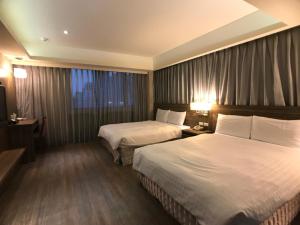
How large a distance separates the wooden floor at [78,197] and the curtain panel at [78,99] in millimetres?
1600

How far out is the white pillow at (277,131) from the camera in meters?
2.31

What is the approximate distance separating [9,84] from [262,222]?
5.04 metres

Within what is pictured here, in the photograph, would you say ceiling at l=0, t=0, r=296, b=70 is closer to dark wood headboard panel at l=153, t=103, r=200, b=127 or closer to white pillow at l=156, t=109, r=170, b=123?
dark wood headboard panel at l=153, t=103, r=200, b=127

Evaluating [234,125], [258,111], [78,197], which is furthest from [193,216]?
[258,111]

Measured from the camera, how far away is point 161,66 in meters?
5.27

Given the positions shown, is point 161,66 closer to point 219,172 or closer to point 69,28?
point 69,28

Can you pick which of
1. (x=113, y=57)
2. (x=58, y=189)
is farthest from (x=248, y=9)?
(x=58, y=189)

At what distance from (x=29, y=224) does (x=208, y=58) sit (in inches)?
166

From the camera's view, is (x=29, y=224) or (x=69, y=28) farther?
(x=69, y=28)

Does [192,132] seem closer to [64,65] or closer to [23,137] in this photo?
[23,137]

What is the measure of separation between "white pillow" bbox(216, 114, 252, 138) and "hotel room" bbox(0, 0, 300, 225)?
0.07 feet

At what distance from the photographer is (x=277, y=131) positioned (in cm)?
248

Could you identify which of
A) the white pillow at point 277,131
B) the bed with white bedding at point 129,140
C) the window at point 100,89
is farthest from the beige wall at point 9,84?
the white pillow at point 277,131

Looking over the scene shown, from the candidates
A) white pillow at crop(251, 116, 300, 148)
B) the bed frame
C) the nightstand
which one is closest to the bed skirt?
the bed frame
